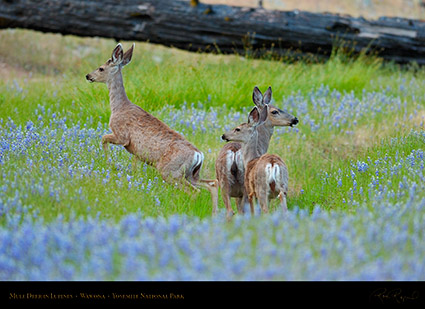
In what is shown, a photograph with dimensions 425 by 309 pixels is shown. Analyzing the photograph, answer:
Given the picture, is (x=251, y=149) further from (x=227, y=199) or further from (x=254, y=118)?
(x=227, y=199)

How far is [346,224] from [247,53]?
352 inches

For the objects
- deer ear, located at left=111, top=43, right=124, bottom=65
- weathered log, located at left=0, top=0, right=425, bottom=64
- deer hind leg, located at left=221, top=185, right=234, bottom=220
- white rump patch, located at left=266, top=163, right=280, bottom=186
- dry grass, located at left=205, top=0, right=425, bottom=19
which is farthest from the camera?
dry grass, located at left=205, top=0, right=425, bottom=19

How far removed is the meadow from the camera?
3840 mm

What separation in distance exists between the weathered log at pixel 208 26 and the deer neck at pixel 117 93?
5096mm

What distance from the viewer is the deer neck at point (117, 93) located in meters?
7.91

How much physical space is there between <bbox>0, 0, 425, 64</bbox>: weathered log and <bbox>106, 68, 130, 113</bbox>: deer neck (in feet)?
16.7

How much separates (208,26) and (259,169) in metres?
7.45

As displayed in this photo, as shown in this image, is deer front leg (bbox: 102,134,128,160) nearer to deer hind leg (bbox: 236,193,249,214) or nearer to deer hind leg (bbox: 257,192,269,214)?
deer hind leg (bbox: 236,193,249,214)

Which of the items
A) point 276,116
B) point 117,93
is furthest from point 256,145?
point 117,93

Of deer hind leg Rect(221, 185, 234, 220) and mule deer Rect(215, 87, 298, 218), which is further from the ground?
mule deer Rect(215, 87, 298, 218)

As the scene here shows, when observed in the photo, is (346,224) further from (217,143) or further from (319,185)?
(217,143)

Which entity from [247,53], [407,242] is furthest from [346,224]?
[247,53]
